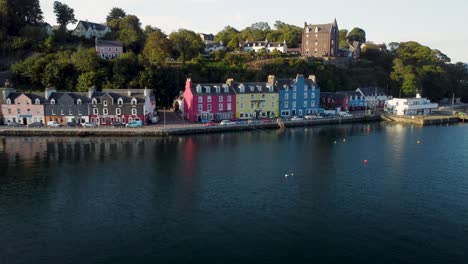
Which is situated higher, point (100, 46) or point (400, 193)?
point (100, 46)

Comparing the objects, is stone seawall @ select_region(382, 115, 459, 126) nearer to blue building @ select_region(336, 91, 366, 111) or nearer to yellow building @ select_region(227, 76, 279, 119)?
blue building @ select_region(336, 91, 366, 111)

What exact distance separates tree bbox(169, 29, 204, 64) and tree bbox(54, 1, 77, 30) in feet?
67.6

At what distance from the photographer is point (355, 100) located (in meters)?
67.2

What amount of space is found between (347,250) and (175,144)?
2612cm

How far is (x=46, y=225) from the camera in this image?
2105 cm

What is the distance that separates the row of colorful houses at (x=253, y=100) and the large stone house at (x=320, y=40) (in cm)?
2080

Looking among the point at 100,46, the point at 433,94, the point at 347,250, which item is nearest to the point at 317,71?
the point at 433,94

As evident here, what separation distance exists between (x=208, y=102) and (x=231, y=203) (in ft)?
97.3

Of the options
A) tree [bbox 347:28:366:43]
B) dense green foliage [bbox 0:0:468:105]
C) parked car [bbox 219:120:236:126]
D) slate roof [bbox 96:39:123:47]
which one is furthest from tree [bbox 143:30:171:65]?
tree [bbox 347:28:366:43]

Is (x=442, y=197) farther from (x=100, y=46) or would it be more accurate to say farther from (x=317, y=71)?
(x=100, y=46)

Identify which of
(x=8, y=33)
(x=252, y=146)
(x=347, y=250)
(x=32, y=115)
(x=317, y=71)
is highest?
(x=8, y=33)

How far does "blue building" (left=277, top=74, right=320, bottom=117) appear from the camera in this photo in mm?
58031

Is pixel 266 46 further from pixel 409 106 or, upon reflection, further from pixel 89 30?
pixel 89 30

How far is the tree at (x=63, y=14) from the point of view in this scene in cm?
7500
